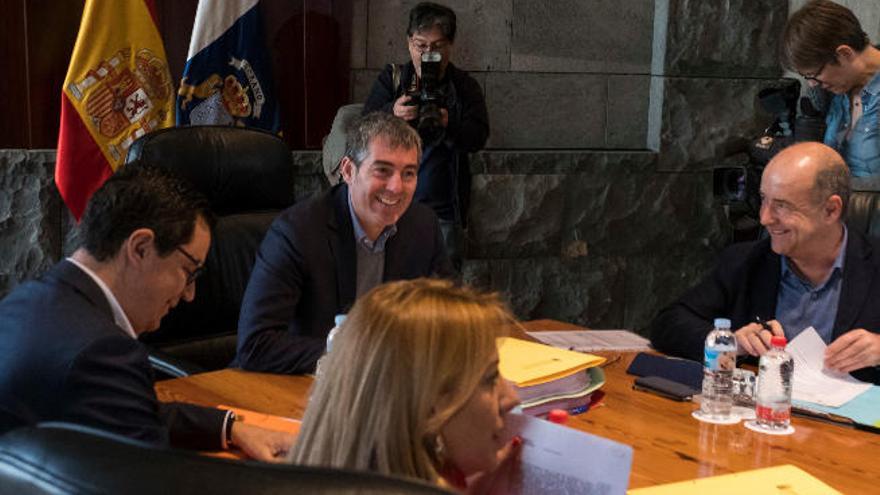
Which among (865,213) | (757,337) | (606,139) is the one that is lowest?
(757,337)

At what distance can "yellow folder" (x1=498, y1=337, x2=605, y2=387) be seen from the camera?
1964 millimetres

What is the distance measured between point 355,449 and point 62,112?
2953 millimetres

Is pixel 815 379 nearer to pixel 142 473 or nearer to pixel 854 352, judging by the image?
pixel 854 352

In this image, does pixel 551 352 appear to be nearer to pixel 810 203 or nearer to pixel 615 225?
pixel 810 203

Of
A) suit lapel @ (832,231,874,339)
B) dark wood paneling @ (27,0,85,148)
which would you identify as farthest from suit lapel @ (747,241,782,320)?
dark wood paneling @ (27,0,85,148)

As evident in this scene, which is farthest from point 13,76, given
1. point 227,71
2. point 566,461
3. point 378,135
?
point 566,461

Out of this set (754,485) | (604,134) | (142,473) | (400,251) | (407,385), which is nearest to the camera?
(142,473)

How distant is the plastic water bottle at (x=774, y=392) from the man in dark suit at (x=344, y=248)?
34.9 inches

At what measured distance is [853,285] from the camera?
2514 mm

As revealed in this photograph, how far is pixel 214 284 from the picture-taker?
2.86m

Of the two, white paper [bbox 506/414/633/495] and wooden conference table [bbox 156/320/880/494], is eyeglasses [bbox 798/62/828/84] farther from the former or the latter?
white paper [bbox 506/414/633/495]

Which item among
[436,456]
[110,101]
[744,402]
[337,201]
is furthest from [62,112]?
[436,456]

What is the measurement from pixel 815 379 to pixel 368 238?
1.09 meters

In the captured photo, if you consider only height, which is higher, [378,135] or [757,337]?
[378,135]
